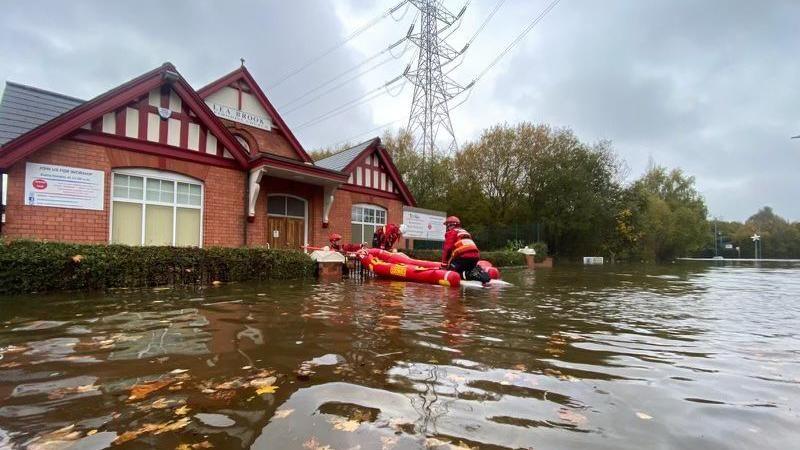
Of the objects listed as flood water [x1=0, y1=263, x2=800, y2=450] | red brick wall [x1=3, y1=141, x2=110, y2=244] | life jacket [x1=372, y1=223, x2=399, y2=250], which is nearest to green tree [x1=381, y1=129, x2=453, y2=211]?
life jacket [x1=372, y1=223, x2=399, y2=250]

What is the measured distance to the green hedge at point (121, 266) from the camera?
802cm

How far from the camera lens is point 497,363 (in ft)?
12.6

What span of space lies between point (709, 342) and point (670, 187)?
6804 cm

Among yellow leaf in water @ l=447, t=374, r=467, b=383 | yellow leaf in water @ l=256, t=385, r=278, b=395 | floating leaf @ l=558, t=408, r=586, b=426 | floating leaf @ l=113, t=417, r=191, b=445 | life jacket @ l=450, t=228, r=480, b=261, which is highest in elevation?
life jacket @ l=450, t=228, r=480, b=261

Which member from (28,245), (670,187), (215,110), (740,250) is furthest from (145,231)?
(740,250)

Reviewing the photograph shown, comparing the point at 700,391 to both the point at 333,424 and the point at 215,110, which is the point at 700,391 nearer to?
the point at 333,424

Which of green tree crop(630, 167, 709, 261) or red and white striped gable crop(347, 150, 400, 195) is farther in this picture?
green tree crop(630, 167, 709, 261)

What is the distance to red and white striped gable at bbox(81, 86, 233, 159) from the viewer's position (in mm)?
11531

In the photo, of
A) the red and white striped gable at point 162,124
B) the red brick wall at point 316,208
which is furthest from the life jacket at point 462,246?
the red and white striped gable at point 162,124

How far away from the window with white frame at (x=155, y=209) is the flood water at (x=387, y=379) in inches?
219

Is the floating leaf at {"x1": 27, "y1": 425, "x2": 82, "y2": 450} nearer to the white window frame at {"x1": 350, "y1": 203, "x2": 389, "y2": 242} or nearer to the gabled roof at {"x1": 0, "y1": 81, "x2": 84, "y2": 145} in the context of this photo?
the gabled roof at {"x1": 0, "y1": 81, "x2": 84, "y2": 145}

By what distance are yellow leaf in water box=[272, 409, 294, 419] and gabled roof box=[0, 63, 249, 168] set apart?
428 inches

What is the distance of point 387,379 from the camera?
10.9 feet

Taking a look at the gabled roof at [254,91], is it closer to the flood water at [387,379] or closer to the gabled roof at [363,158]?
the gabled roof at [363,158]
